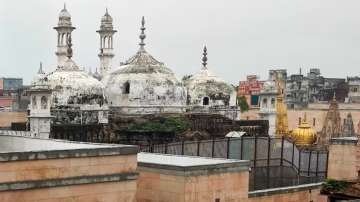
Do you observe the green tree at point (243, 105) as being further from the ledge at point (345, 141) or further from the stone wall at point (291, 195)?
the stone wall at point (291, 195)

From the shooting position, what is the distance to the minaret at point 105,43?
4434cm

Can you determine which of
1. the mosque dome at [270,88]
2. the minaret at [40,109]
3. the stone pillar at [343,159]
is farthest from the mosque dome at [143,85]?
the stone pillar at [343,159]

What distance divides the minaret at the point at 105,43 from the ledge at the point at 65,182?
Result: 3227 centimetres

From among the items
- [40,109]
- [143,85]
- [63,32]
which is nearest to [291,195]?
[40,109]

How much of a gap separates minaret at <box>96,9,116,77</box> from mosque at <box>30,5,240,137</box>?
140 inches

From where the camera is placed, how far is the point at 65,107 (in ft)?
104

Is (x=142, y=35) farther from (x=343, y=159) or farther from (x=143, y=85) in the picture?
(x=343, y=159)

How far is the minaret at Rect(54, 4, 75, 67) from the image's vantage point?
135 ft

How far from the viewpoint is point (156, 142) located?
27.7 metres

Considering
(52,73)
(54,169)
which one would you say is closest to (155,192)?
(54,169)

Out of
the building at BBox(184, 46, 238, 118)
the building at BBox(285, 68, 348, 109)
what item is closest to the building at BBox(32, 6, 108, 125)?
the building at BBox(184, 46, 238, 118)

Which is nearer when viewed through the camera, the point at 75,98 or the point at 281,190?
the point at 281,190

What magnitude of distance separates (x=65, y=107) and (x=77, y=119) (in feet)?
2.72

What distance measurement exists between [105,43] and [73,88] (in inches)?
513
